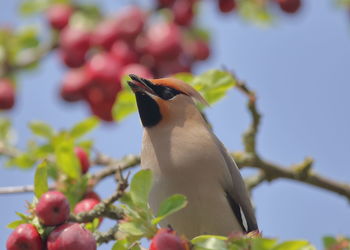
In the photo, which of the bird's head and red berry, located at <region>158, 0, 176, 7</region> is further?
red berry, located at <region>158, 0, 176, 7</region>

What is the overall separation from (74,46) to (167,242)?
3.21 meters

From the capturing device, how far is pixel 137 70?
5.04m

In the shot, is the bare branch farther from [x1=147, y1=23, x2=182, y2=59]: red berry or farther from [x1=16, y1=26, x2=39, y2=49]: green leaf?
[x1=16, y1=26, x2=39, y2=49]: green leaf

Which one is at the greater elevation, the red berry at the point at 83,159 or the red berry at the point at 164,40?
the red berry at the point at 164,40

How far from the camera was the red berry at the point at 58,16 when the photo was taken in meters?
5.85

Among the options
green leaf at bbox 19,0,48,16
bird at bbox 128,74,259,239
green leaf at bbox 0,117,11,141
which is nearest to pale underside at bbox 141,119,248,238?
bird at bbox 128,74,259,239

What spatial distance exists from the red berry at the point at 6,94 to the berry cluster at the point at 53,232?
285cm

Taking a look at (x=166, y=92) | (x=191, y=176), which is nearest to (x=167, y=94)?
(x=166, y=92)

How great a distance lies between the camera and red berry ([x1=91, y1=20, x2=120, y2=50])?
5449mm

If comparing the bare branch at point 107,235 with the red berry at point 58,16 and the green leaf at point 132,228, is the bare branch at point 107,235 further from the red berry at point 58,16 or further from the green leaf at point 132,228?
the red berry at point 58,16

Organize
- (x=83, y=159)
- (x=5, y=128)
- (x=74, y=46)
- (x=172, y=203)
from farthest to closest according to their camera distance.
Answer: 1. (x=74, y=46)
2. (x=5, y=128)
3. (x=83, y=159)
4. (x=172, y=203)

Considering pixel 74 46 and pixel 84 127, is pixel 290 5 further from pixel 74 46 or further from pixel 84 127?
pixel 84 127

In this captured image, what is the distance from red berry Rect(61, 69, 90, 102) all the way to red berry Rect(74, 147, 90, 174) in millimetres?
1603

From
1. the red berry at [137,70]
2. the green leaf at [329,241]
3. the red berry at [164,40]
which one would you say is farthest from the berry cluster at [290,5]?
the green leaf at [329,241]
